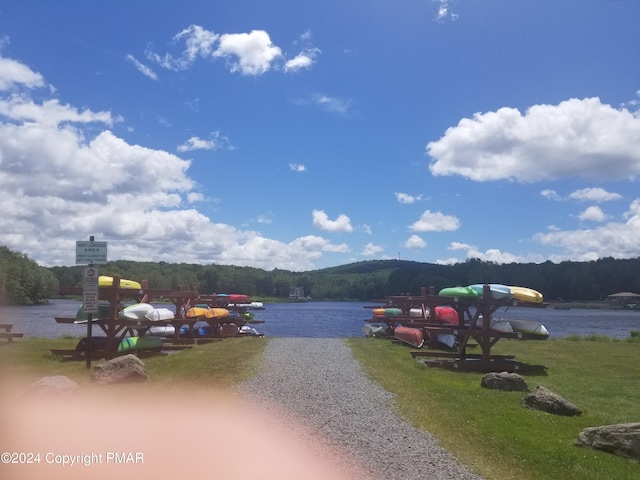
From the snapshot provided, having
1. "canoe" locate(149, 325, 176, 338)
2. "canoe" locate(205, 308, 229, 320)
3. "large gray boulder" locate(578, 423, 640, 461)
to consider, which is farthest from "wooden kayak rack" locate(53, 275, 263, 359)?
"large gray boulder" locate(578, 423, 640, 461)

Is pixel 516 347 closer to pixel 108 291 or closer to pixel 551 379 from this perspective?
pixel 551 379

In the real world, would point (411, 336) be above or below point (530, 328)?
below

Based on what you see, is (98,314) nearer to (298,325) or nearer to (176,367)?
(176,367)

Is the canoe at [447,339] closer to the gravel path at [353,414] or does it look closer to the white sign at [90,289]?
the gravel path at [353,414]

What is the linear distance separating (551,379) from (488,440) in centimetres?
832

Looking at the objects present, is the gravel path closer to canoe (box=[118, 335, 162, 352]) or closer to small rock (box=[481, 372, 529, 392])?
small rock (box=[481, 372, 529, 392])

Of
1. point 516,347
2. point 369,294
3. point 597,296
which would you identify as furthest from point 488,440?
point 369,294

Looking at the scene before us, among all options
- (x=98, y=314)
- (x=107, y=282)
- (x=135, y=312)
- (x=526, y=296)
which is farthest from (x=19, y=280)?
(x=526, y=296)

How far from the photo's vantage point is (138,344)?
18.7m

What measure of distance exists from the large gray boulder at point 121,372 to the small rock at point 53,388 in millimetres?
2115

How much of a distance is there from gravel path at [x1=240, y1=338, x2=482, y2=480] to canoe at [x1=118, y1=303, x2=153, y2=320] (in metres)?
4.89

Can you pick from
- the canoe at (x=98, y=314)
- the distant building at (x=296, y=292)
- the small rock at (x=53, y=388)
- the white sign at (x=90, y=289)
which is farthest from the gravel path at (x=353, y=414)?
the distant building at (x=296, y=292)

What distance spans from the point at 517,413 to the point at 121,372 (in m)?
7.98

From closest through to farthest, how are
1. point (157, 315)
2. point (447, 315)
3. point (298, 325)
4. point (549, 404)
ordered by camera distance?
point (549, 404) → point (157, 315) → point (447, 315) → point (298, 325)
